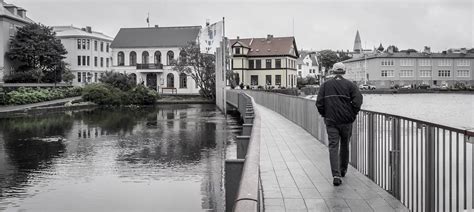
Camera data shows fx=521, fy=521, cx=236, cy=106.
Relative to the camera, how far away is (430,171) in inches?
225

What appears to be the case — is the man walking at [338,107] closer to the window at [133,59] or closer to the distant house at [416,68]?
the window at [133,59]

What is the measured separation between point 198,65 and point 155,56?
1528 centimetres

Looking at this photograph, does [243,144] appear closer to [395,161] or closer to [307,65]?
[395,161]

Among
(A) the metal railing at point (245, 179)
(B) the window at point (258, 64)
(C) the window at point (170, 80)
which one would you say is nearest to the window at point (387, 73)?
(B) the window at point (258, 64)

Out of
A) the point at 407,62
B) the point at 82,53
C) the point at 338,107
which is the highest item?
the point at 82,53

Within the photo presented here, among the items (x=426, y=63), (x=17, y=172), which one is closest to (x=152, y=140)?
(x=17, y=172)

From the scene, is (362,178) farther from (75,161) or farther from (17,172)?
(75,161)

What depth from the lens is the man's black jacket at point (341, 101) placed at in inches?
310

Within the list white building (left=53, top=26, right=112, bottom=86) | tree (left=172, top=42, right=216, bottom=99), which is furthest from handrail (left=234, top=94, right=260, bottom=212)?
white building (left=53, top=26, right=112, bottom=86)

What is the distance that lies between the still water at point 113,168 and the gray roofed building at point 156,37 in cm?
4577

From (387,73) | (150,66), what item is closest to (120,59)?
(150,66)

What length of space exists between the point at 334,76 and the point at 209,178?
845 centimetres

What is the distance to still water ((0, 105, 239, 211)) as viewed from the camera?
42.4 ft

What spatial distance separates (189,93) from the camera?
74.1m
